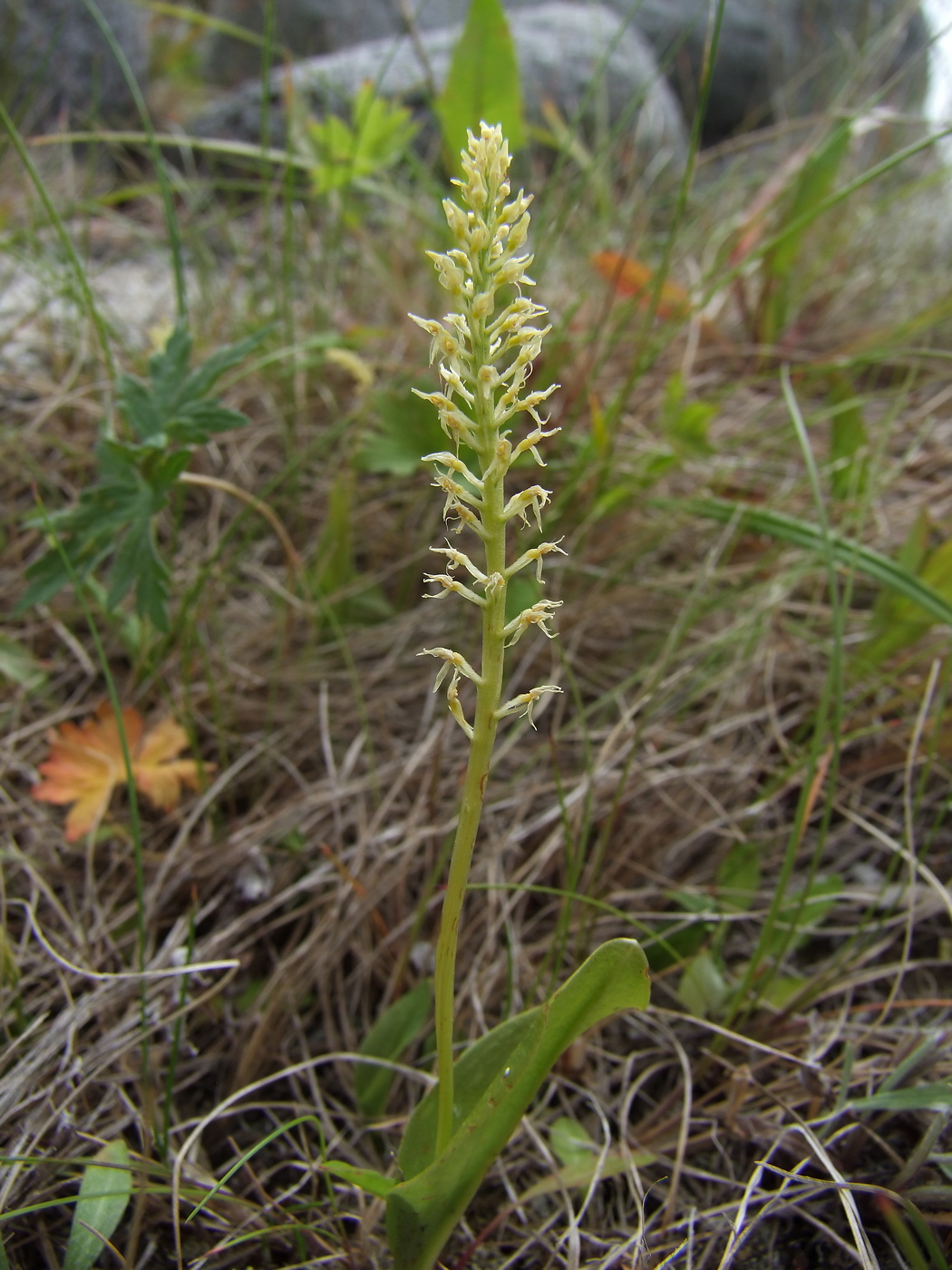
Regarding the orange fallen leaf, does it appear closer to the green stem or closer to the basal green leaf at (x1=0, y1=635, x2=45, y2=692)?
the green stem

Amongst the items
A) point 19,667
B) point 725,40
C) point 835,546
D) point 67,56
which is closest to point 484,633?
point 835,546

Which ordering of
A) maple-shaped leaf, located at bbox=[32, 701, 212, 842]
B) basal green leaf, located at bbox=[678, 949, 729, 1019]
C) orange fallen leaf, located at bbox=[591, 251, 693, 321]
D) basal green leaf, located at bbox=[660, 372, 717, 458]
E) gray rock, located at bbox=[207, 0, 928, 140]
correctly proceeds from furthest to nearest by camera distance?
gray rock, located at bbox=[207, 0, 928, 140], orange fallen leaf, located at bbox=[591, 251, 693, 321], basal green leaf, located at bbox=[660, 372, 717, 458], maple-shaped leaf, located at bbox=[32, 701, 212, 842], basal green leaf, located at bbox=[678, 949, 729, 1019]

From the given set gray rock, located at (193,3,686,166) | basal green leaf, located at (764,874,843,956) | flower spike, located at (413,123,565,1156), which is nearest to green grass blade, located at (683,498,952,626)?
basal green leaf, located at (764,874,843,956)

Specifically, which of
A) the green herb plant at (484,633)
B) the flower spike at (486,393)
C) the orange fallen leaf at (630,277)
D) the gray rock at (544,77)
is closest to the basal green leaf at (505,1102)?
the green herb plant at (484,633)

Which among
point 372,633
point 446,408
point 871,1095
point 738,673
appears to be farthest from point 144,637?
point 871,1095

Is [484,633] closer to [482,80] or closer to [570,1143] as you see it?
[570,1143]

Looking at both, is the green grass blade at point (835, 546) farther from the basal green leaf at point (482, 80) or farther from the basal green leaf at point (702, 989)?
the basal green leaf at point (482, 80)
